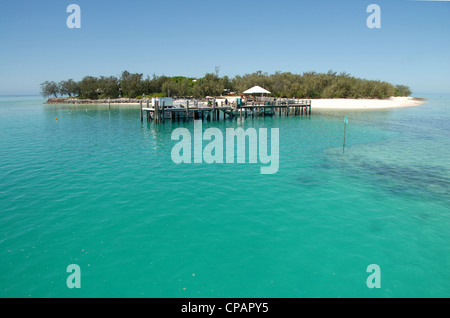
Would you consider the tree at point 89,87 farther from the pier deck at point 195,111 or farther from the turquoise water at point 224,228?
the turquoise water at point 224,228

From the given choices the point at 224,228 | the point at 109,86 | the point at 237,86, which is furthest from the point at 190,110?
the point at 109,86

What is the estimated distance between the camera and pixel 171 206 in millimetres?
12648

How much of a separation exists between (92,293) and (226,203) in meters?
6.79

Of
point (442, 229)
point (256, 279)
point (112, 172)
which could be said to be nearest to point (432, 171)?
point (442, 229)

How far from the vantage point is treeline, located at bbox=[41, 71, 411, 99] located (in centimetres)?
8900

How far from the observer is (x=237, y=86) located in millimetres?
98250

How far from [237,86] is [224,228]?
3620 inches

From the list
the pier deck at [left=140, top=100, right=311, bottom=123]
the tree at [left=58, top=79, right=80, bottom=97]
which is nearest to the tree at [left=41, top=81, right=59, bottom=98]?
the tree at [left=58, top=79, right=80, bottom=97]

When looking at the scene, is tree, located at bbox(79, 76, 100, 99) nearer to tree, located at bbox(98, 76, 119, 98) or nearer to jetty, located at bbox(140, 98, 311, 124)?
tree, located at bbox(98, 76, 119, 98)

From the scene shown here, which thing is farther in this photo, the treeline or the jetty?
the treeline

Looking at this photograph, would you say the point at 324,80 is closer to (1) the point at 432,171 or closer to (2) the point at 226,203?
(1) the point at 432,171

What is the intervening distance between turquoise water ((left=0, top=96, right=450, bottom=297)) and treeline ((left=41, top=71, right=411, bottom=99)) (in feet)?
242

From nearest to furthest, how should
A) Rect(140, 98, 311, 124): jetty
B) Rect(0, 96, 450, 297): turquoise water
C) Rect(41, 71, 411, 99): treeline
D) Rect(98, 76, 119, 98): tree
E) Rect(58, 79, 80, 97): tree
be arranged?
Rect(0, 96, 450, 297): turquoise water, Rect(140, 98, 311, 124): jetty, Rect(41, 71, 411, 99): treeline, Rect(98, 76, 119, 98): tree, Rect(58, 79, 80, 97): tree

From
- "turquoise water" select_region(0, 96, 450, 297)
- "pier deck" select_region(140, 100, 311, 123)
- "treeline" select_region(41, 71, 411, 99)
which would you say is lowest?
"turquoise water" select_region(0, 96, 450, 297)
